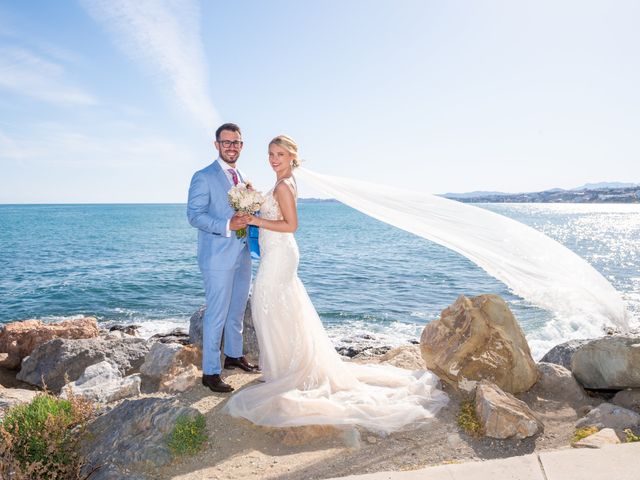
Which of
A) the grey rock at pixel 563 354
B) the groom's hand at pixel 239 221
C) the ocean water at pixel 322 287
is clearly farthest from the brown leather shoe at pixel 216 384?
the ocean water at pixel 322 287

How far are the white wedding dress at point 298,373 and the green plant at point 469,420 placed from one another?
260mm

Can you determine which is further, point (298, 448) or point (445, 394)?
point (445, 394)

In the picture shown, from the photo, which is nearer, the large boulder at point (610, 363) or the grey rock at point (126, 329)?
the large boulder at point (610, 363)

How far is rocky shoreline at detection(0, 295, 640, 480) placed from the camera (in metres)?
4.54

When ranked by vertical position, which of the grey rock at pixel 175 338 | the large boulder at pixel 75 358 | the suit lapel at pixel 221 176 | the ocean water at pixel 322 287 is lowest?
the ocean water at pixel 322 287

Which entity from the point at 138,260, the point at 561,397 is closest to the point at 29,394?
the point at 561,397

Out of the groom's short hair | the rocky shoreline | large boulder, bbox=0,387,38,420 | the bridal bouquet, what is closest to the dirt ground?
the rocky shoreline

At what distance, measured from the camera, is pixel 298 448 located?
4.74 meters

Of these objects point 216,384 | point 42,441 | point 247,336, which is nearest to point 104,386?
point 216,384

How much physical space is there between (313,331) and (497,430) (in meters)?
2.31

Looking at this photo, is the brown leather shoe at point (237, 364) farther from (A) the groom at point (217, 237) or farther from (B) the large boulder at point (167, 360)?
(A) the groom at point (217, 237)

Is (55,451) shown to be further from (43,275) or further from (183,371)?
(43,275)

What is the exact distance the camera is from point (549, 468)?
131 inches

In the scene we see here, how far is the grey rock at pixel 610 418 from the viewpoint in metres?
5.05
